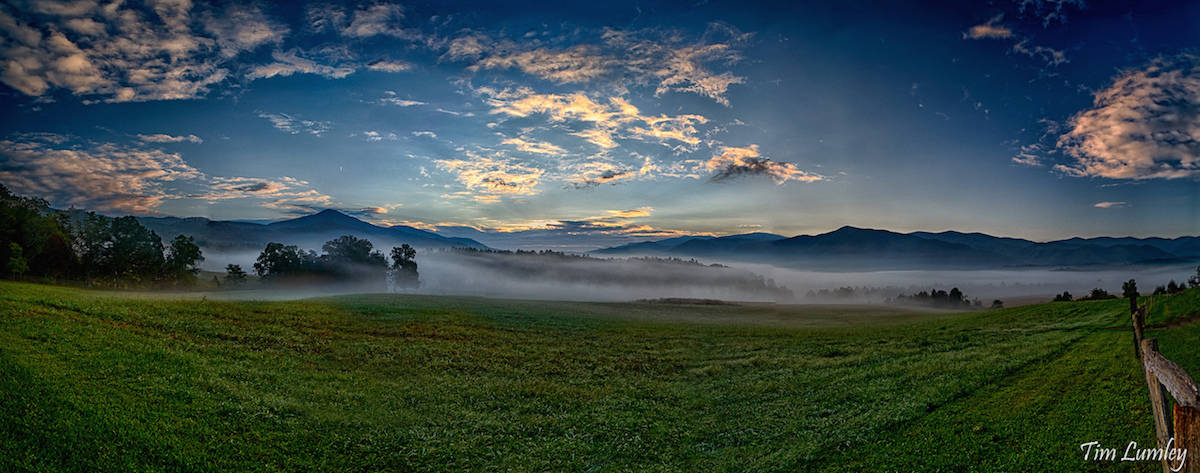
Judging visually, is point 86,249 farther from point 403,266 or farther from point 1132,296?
point 1132,296

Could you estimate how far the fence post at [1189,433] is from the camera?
5340 millimetres

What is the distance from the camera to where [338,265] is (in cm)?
11175

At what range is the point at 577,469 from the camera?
50.0ft

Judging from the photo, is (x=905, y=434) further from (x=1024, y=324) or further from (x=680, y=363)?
(x=1024, y=324)

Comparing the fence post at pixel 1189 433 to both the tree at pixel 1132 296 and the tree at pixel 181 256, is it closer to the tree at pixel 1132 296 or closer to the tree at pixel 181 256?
the tree at pixel 1132 296

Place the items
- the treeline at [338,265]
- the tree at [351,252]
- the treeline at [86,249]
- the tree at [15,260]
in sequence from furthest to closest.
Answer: the tree at [351,252], the treeline at [338,265], the treeline at [86,249], the tree at [15,260]

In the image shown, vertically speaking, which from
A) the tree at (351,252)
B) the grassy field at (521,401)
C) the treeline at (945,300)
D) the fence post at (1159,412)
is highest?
the tree at (351,252)

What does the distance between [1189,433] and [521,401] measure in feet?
67.9

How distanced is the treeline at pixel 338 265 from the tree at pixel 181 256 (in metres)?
14.2

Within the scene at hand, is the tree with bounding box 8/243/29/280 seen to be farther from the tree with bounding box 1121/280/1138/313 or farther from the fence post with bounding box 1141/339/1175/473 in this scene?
the tree with bounding box 1121/280/1138/313

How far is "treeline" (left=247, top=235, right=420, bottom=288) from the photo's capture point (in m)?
100

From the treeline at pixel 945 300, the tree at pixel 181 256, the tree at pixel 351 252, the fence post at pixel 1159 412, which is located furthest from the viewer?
the treeline at pixel 945 300

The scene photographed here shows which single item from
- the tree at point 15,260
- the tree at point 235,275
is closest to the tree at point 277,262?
the tree at point 235,275

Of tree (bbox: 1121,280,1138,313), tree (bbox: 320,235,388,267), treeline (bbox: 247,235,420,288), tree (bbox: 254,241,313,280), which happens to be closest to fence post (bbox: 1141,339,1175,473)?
tree (bbox: 1121,280,1138,313)
